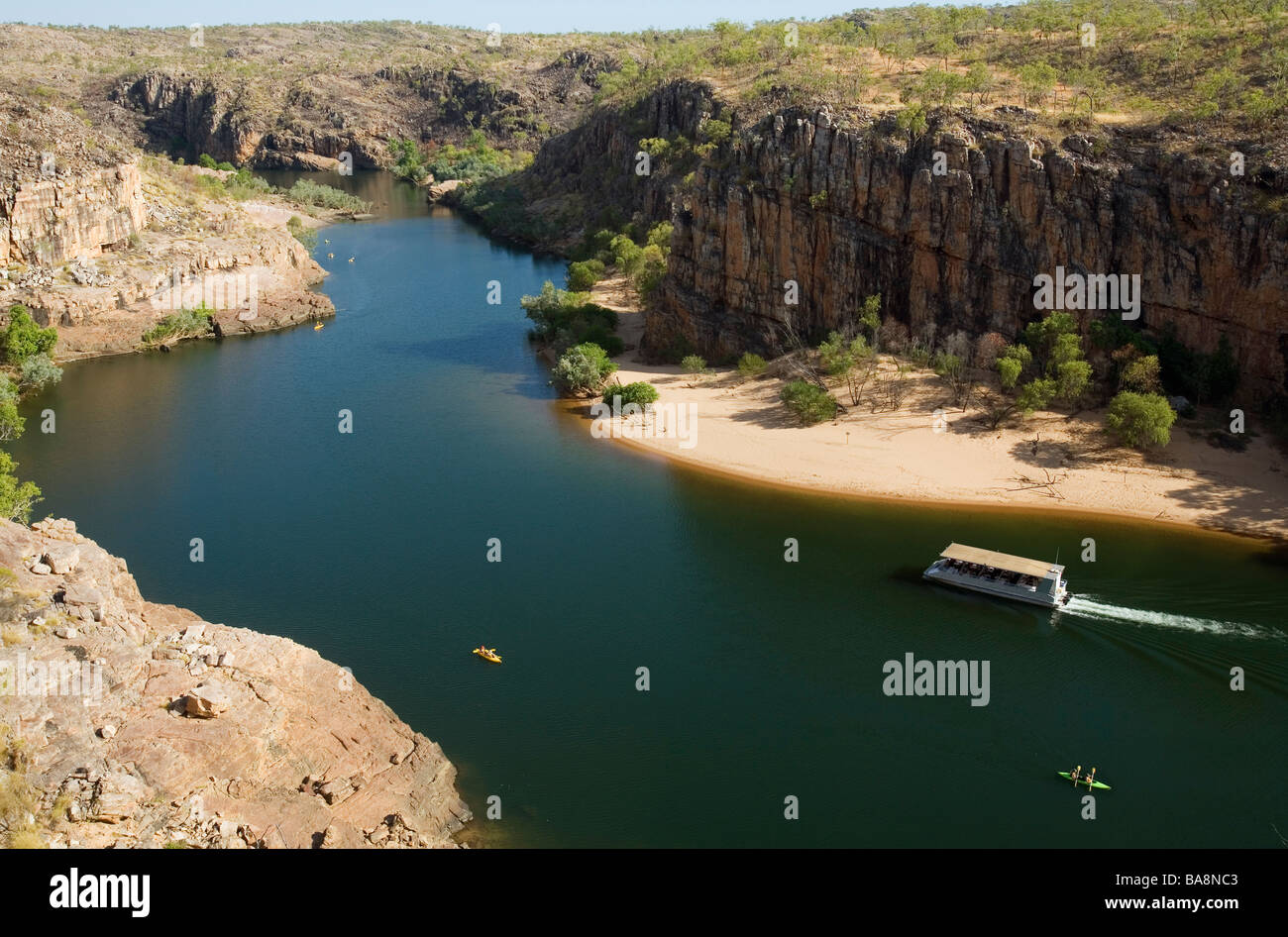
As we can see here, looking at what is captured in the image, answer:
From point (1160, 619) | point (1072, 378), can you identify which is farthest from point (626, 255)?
point (1160, 619)

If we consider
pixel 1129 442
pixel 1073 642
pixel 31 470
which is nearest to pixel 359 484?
pixel 31 470

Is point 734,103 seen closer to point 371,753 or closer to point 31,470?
point 31,470

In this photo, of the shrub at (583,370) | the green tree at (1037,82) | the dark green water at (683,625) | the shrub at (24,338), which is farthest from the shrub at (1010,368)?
the shrub at (24,338)

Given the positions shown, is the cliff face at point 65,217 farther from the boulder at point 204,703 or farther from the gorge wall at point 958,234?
the boulder at point 204,703

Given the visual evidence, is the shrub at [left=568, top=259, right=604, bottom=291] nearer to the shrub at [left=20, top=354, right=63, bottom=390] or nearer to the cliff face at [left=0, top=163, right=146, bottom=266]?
the cliff face at [left=0, top=163, right=146, bottom=266]

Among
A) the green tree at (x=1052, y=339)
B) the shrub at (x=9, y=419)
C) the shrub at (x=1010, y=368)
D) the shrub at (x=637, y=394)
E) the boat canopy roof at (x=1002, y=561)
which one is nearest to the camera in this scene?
the boat canopy roof at (x=1002, y=561)

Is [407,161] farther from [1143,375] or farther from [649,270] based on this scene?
[1143,375]
